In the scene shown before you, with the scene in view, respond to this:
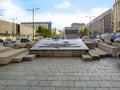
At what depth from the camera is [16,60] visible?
472 inches

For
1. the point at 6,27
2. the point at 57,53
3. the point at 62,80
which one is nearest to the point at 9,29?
the point at 6,27

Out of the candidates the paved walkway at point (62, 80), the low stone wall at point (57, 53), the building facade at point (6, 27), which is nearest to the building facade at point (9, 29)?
the building facade at point (6, 27)

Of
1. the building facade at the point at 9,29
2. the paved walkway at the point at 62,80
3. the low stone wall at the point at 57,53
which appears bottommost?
the paved walkway at the point at 62,80

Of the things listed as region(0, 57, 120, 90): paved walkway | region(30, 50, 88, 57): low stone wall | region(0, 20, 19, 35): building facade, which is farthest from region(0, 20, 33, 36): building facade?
region(0, 57, 120, 90): paved walkway

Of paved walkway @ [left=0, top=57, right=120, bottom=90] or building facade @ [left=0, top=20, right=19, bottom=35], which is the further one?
building facade @ [left=0, top=20, right=19, bottom=35]

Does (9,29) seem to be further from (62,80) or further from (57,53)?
(62,80)

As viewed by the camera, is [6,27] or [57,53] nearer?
[57,53]

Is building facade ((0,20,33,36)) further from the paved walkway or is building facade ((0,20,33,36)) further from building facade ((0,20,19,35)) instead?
the paved walkway

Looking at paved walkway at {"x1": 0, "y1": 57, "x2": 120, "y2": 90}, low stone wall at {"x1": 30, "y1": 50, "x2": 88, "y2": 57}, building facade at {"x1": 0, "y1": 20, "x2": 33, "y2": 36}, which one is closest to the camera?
paved walkway at {"x1": 0, "y1": 57, "x2": 120, "y2": 90}

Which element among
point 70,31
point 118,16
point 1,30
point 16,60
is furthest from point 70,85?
point 70,31

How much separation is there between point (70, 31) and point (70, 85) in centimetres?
13764

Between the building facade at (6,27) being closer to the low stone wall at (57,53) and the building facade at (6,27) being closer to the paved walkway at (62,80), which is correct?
the low stone wall at (57,53)

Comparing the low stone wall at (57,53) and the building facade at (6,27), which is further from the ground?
the building facade at (6,27)

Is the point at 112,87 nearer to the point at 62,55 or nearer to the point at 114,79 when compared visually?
the point at 114,79
